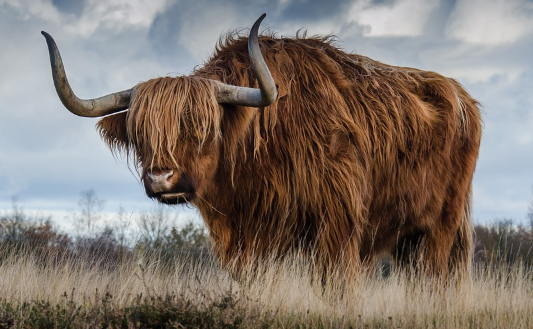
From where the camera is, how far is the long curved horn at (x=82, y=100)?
5887 millimetres

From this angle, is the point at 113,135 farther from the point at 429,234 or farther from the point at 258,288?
the point at 429,234

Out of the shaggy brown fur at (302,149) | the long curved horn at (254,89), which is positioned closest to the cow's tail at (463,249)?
the shaggy brown fur at (302,149)

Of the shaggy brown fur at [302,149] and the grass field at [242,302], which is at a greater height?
the shaggy brown fur at [302,149]

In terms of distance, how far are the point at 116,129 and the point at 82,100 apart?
41 centimetres

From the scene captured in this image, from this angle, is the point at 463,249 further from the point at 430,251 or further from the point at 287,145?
the point at 287,145

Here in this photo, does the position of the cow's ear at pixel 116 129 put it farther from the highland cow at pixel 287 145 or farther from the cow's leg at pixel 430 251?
the cow's leg at pixel 430 251

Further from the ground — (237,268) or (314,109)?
(314,109)

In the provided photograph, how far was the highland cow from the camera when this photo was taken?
562 centimetres

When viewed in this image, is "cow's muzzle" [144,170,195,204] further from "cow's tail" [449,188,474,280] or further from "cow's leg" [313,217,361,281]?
"cow's tail" [449,188,474,280]

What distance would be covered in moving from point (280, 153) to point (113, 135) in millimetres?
1494

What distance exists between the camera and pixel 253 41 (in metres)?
5.61

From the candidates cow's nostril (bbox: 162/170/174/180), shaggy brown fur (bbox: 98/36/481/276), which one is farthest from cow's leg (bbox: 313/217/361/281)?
cow's nostril (bbox: 162/170/174/180)

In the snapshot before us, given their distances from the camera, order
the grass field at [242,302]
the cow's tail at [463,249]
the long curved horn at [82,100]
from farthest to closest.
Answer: the cow's tail at [463,249] < the long curved horn at [82,100] < the grass field at [242,302]

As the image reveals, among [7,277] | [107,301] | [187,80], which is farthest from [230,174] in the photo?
[7,277]
